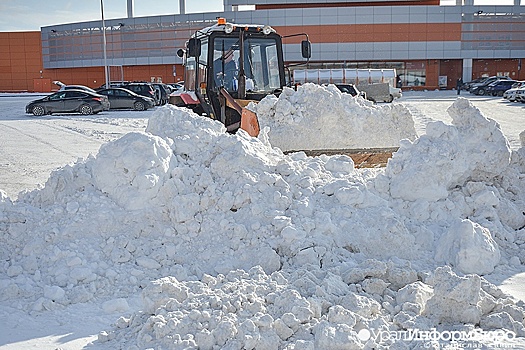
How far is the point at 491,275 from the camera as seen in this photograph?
519 centimetres

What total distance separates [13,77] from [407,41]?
41.8 metres

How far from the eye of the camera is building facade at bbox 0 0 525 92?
1924 inches

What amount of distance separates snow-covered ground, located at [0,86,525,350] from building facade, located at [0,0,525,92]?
137 ft

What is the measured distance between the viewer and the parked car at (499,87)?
3750 centimetres

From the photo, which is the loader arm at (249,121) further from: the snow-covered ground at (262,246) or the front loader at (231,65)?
the snow-covered ground at (262,246)

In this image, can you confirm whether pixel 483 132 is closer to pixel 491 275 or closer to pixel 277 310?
pixel 491 275

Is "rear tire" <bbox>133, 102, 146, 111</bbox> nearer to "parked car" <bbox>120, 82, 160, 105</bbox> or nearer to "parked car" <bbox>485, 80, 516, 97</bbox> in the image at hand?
"parked car" <bbox>120, 82, 160, 105</bbox>

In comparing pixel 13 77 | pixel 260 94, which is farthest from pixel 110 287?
pixel 13 77

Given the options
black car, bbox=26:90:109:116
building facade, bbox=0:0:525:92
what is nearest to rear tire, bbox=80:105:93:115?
black car, bbox=26:90:109:116

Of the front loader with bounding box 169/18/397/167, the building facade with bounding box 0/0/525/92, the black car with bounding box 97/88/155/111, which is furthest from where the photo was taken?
the building facade with bounding box 0/0/525/92

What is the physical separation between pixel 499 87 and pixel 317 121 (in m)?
32.6

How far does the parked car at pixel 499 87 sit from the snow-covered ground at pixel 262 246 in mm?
33695

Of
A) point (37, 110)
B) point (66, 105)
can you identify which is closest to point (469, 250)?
point (66, 105)

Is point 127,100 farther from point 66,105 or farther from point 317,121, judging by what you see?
point 317,121
